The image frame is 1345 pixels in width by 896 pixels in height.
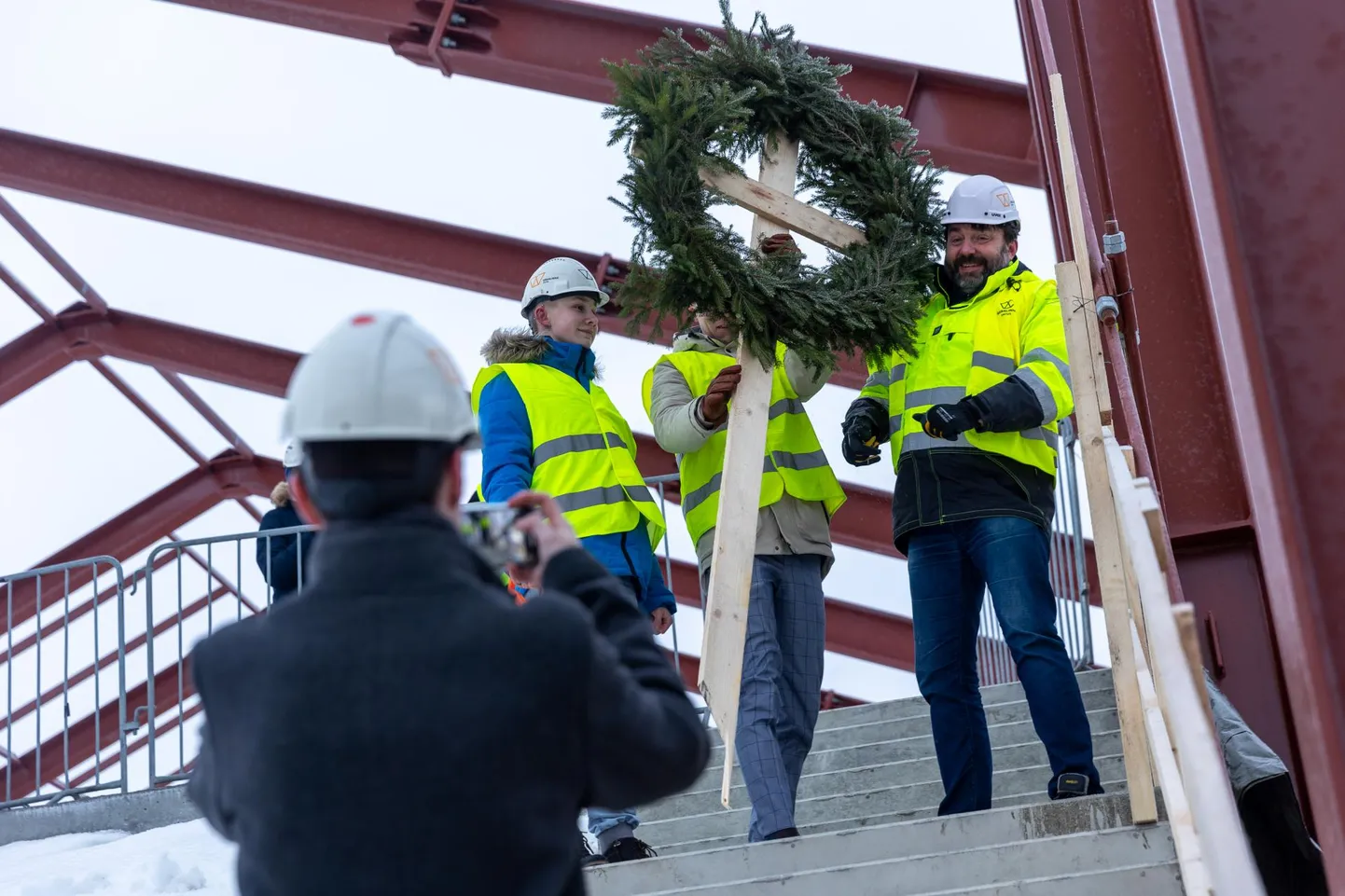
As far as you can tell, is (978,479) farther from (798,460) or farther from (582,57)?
(582,57)

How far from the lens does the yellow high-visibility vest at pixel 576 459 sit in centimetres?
464

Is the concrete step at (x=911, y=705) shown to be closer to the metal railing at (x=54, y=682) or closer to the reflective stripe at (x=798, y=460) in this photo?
the reflective stripe at (x=798, y=460)

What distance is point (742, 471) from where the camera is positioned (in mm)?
4512

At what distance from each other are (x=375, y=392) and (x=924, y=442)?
10.3ft

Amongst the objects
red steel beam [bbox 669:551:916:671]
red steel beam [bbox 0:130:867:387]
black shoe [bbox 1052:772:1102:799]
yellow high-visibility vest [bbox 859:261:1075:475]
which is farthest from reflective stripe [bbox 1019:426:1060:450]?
red steel beam [bbox 669:551:916:671]

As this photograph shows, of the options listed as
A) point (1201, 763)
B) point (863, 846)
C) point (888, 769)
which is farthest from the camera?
point (888, 769)

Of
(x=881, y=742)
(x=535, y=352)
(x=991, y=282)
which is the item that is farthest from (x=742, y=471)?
(x=881, y=742)

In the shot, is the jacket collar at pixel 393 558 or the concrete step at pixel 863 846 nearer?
the jacket collar at pixel 393 558

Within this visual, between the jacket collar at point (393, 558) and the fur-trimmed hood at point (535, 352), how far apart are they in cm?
301

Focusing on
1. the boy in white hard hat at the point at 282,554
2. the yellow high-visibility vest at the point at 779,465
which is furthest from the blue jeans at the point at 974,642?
the boy in white hard hat at the point at 282,554

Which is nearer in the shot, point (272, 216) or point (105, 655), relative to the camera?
point (272, 216)

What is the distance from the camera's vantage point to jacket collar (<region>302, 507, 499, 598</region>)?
1.74 m

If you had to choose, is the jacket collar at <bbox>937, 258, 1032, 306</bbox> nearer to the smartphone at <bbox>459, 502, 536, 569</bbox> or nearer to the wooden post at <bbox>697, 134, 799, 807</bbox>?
the wooden post at <bbox>697, 134, 799, 807</bbox>

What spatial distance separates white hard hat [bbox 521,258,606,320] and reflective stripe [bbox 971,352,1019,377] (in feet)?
3.88
